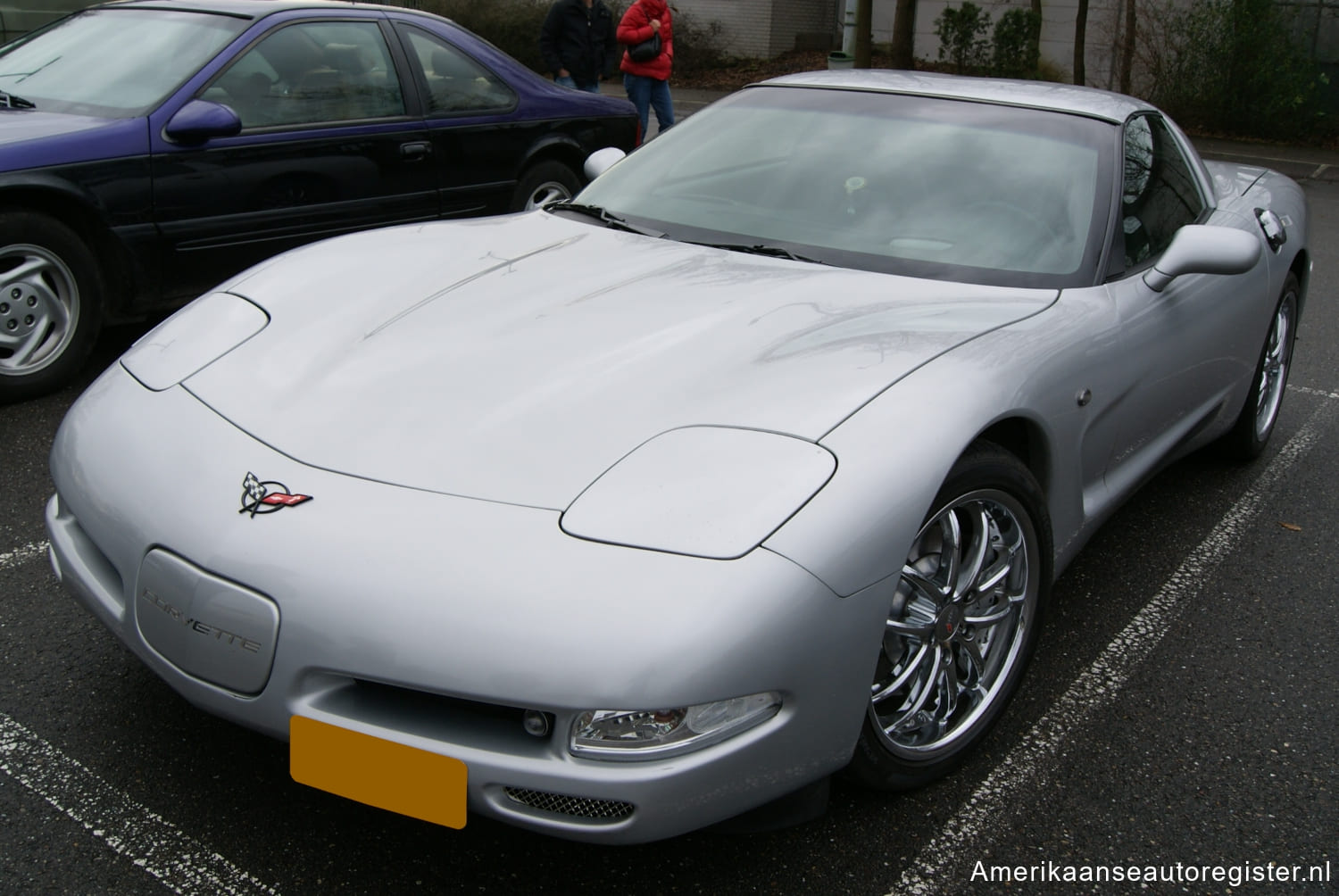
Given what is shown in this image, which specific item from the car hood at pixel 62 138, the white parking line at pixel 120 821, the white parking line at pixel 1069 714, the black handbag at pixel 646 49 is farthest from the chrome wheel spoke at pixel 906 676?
the black handbag at pixel 646 49

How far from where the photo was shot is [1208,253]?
2.96 m

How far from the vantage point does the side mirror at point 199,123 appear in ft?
15.3

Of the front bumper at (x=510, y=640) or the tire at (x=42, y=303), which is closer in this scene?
the front bumper at (x=510, y=640)

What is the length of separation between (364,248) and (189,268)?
202 centimetres

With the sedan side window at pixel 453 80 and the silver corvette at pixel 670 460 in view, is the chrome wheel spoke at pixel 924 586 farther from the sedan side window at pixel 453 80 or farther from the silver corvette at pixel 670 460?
the sedan side window at pixel 453 80

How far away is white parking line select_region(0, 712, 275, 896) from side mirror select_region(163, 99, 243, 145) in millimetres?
2823

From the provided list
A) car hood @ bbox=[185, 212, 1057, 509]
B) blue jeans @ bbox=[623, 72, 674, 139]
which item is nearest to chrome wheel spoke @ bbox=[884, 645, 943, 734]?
car hood @ bbox=[185, 212, 1057, 509]

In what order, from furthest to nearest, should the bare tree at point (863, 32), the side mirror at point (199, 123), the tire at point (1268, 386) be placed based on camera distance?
1. the bare tree at point (863, 32)
2. the side mirror at point (199, 123)
3. the tire at point (1268, 386)

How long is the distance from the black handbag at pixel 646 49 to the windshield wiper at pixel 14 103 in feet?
20.0

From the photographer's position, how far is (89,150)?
4.48 meters

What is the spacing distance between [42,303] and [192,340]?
224 cm

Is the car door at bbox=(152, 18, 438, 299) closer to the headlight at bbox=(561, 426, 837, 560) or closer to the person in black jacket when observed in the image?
the headlight at bbox=(561, 426, 837, 560)

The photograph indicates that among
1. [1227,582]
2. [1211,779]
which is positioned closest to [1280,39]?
[1227,582]

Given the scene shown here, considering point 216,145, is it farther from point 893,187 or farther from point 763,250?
point 893,187
